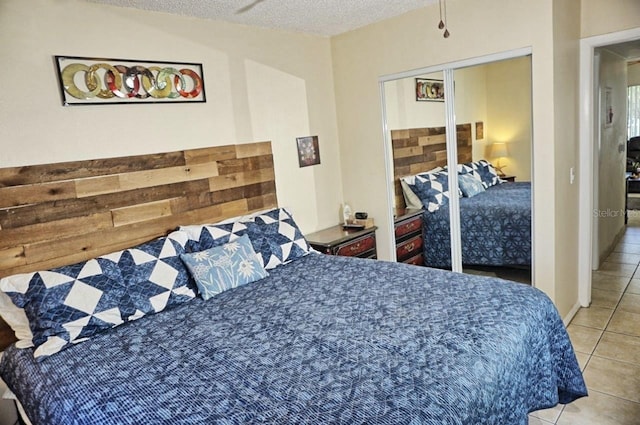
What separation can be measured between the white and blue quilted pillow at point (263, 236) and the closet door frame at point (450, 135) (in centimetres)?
112

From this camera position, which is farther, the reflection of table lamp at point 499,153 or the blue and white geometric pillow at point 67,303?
the reflection of table lamp at point 499,153

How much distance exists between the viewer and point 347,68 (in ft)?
12.6

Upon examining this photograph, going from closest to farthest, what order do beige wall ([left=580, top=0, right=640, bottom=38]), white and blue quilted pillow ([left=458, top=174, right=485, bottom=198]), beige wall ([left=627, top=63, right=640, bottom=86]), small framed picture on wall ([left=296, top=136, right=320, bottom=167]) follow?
1. beige wall ([left=580, top=0, right=640, bottom=38])
2. white and blue quilted pillow ([left=458, top=174, right=485, bottom=198])
3. small framed picture on wall ([left=296, top=136, right=320, bottom=167])
4. beige wall ([left=627, top=63, right=640, bottom=86])

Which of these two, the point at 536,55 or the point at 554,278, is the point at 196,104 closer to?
the point at 536,55

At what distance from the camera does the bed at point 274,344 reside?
1426mm

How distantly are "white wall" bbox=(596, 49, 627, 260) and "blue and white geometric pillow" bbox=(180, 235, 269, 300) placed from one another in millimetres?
3506

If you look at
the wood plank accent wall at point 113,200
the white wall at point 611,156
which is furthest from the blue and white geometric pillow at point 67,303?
the white wall at point 611,156

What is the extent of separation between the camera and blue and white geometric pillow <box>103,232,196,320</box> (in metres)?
2.28

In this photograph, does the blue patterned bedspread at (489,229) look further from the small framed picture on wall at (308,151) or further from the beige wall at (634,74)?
the beige wall at (634,74)

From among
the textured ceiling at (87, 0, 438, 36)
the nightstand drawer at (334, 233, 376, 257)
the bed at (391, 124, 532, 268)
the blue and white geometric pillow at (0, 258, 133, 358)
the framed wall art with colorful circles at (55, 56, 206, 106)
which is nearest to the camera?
the blue and white geometric pillow at (0, 258, 133, 358)

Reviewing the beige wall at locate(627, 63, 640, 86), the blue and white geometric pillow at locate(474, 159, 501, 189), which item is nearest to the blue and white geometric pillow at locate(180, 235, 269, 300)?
the blue and white geometric pillow at locate(474, 159, 501, 189)

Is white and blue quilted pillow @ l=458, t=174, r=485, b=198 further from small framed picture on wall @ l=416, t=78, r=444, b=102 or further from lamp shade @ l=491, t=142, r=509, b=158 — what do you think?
small framed picture on wall @ l=416, t=78, r=444, b=102

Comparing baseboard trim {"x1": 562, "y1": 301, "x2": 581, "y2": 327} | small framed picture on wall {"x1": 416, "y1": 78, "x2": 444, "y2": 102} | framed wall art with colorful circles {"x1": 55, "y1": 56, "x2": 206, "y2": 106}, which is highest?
framed wall art with colorful circles {"x1": 55, "y1": 56, "x2": 206, "y2": 106}

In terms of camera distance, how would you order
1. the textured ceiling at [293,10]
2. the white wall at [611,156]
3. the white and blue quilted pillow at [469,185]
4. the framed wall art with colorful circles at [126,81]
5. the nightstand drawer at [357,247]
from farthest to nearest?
the white wall at [611,156]
the nightstand drawer at [357,247]
the white and blue quilted pillow at [469,185]
the textured ceiling at [293,10]
the framed wall art with colorful circles at [126,81]
